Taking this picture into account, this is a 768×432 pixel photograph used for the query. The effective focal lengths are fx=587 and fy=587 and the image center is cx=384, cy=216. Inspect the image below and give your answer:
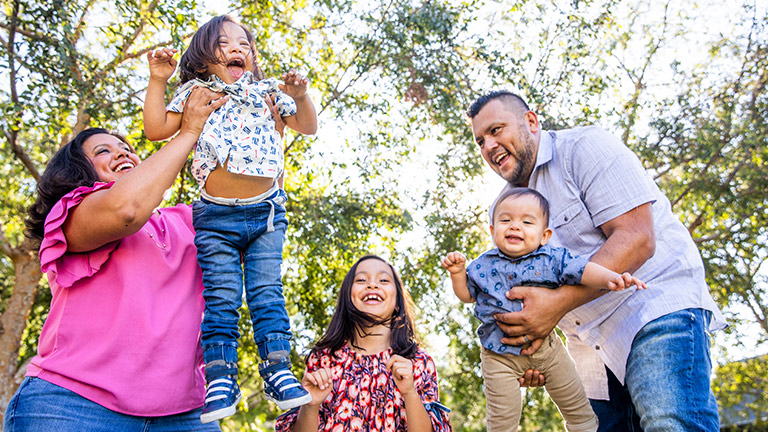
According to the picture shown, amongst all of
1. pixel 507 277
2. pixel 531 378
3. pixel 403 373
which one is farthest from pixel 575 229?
pixel 403 373

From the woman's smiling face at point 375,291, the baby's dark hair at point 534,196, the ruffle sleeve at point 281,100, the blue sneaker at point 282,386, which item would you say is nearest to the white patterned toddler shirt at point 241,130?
the ruffle sleeve at point 281,100

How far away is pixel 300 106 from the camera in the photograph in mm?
2609

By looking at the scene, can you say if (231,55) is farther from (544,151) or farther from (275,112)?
(544,151)

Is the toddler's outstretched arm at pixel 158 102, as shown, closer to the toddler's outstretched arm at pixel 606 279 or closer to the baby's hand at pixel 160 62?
the baby's hand at pixel 160 62

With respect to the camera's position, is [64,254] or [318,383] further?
[318,383]

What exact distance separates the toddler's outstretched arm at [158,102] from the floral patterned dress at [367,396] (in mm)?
1336

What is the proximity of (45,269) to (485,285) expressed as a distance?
1.74m

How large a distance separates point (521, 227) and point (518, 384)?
698mm

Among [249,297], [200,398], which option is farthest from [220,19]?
[200,398]

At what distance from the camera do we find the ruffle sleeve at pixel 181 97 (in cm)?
239

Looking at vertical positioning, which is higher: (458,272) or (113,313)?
(458,272)

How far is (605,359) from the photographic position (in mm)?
2439

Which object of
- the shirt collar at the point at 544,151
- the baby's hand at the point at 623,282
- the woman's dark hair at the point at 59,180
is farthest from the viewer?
the shirt collar at the point at 544,151

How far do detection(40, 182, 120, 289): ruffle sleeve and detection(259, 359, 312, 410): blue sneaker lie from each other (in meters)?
0.72
